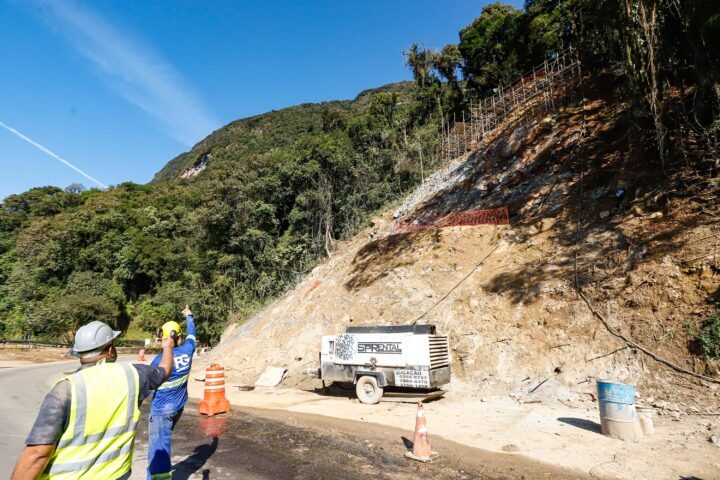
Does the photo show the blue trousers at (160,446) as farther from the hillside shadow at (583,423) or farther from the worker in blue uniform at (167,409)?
the hillside shadow at (583,423)

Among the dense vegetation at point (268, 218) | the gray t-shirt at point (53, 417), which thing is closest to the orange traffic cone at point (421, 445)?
the gray t-shirt at point (53, 417)

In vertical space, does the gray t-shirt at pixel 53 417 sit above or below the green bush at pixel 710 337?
above

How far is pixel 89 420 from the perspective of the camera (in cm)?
221

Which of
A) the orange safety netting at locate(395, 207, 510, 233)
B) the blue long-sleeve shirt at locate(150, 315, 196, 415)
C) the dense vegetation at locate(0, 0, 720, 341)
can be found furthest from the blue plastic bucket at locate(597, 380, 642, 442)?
the dense vegetation at locate(0, 0, 720, 341)

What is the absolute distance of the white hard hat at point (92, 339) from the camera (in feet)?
7.73

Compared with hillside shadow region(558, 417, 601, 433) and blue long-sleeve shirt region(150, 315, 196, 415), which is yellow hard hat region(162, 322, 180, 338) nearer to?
blue long-sleeve shirt region(150, 315, 196, 415)

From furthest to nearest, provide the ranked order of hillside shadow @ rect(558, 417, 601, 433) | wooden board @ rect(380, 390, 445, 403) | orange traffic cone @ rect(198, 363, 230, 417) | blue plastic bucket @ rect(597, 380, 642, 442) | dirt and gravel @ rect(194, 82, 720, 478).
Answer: wooden board @ rect(380, 390, 445, 403)
orange traffic cone @ rect(198, 363, 230, 417)
dirt and gravel @ rect(194, 82, 720, 478)
hillside shadow @ rect(558, 417, 601, 433)
blue plastic bucket @ rect(597, 380, 642, 442)

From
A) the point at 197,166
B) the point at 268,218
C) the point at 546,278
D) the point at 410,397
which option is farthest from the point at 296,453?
the point at 197,166

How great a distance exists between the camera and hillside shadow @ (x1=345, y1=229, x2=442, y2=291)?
17.6m

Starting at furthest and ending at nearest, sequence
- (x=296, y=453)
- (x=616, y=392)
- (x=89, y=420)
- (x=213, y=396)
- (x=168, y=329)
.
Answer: (x=213, y=396)
(x=616, y=392)
(x=296, y=453)
(x=168, y=329)
(x=89, y=420)

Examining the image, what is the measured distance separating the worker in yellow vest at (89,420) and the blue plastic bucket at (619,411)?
7.63 metres

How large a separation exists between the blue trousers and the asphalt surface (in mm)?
1071

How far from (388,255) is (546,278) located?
792 centimetres

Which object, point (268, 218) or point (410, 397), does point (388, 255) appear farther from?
point (268, 218)
